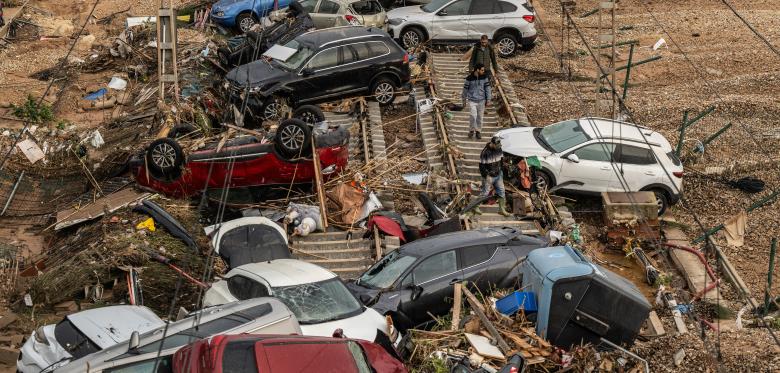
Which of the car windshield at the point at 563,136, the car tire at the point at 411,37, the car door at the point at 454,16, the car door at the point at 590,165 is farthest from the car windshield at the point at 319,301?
the car door at the point at 454,16

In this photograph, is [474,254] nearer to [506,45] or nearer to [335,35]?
[335,35]

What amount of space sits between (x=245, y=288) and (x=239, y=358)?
13.3 ft

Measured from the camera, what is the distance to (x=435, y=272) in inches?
536

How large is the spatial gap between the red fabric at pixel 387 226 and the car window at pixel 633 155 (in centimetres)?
464

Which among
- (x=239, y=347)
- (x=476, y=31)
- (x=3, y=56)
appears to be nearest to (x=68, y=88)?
(x=3, y=56)

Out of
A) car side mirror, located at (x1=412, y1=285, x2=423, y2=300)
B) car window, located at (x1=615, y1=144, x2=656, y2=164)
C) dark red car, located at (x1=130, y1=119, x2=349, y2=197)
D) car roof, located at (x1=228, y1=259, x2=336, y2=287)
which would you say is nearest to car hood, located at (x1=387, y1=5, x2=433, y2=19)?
dark red car, located at (x1=130, y1=119, x2=349, y2=197)

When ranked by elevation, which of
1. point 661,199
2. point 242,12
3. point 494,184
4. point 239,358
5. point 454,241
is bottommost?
point 661,199

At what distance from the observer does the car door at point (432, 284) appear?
13.2m

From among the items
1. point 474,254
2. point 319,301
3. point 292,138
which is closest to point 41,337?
point 319,301

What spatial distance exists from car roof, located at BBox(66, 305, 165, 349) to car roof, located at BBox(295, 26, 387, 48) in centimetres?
1143

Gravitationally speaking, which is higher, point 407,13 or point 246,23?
point 246,23

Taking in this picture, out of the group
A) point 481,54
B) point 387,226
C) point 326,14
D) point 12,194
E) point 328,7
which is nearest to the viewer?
point 387,226

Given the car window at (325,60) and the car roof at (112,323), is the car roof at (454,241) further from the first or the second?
the car window at (325,60)

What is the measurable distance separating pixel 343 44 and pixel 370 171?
4.15 m
